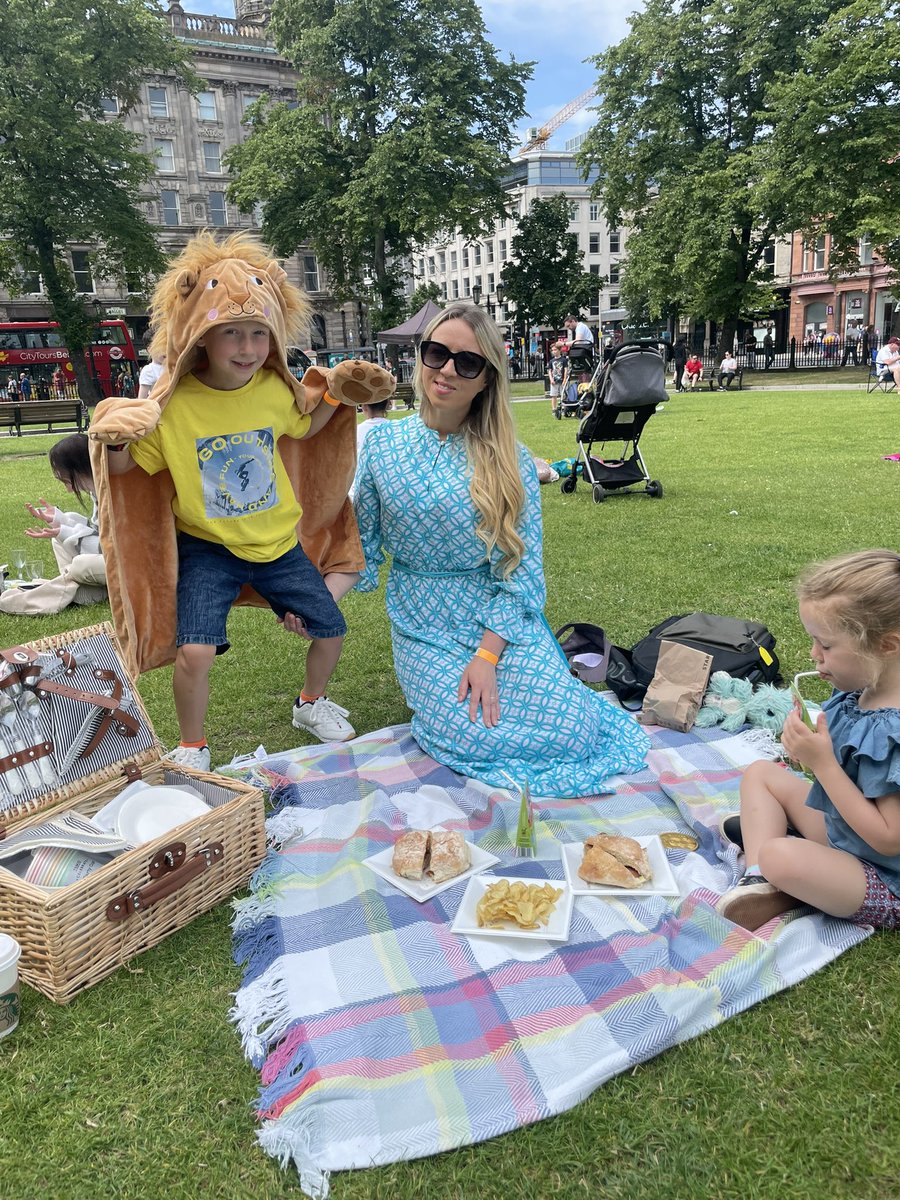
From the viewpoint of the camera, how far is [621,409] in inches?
350

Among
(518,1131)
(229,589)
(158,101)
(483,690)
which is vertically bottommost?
(518,1131)

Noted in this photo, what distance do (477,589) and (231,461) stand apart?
118 cm

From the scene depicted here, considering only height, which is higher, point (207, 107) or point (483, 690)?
point (207, 107)

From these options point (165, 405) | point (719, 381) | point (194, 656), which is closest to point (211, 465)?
point (165, 405)

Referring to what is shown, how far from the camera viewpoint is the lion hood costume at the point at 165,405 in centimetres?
297

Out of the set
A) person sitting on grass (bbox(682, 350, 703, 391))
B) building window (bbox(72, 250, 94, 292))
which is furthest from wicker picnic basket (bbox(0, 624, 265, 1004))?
building window (bbox(72, 250, 94, 292))

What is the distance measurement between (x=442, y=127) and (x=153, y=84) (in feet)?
85.9

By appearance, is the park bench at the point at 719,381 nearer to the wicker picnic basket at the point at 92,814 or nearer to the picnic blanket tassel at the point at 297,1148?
the wicker picnic basket at the point at 92,814

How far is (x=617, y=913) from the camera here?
2.50m

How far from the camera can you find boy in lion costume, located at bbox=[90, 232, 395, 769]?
3027 millimetres

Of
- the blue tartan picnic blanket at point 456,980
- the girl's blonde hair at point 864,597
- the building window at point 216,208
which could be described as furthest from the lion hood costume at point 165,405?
the building window at point 216,208

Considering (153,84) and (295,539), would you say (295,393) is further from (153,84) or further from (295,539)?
(153,84)

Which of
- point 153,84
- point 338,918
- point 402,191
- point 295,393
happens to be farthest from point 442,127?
point 338,918

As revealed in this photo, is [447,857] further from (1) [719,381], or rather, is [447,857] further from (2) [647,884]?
(1) [719,381]
